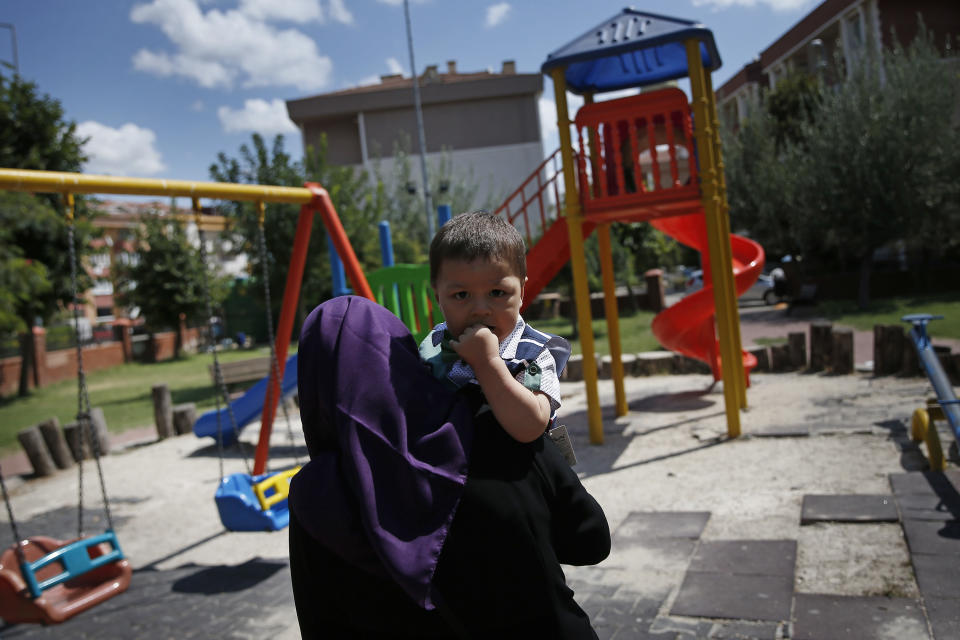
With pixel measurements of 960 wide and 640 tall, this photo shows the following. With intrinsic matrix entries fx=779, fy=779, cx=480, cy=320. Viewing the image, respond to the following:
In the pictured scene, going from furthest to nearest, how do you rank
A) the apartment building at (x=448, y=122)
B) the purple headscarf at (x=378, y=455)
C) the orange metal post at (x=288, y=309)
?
the apartment building at (x=448, y=122) < the orange metal post at (x=288, y=309) < the purple headscarf at (x=378, y=455)

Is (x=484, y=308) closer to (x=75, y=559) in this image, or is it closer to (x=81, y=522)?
(x=81, y=522)

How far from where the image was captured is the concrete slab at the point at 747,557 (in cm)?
396

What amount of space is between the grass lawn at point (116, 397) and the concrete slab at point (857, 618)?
1167 centimetres

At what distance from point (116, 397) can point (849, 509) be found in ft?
56.4

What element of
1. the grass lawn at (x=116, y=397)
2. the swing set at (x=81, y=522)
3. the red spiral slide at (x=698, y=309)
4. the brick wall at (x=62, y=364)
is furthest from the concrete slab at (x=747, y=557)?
the brick wall at (x=62, y=364)

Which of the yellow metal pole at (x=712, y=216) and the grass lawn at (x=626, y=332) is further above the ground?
the yellow metal pole at (x=712, y=216)

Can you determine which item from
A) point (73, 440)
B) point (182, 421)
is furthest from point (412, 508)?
point (182, 421)

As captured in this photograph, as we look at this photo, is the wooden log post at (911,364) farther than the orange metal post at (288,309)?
Yes

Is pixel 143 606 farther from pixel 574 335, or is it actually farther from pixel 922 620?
pixel 574 335

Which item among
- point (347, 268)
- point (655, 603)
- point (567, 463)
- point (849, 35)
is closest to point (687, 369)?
point (347, 268)

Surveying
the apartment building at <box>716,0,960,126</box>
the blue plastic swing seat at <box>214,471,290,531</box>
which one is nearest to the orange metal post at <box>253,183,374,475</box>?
→ the blue plastic swing seat at <box>214,471,290,531</box>

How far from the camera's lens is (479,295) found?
140 centimetres

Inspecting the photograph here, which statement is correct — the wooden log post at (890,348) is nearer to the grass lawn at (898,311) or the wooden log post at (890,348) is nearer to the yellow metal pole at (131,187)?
the grass lawn at (898,311)

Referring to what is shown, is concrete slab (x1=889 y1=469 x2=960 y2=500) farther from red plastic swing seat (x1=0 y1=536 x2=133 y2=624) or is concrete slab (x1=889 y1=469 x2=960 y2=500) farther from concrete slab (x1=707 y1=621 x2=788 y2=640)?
red plastic swing seat (x1=0 y1=536 x2=133 y2=624)
